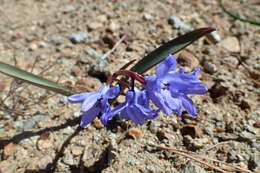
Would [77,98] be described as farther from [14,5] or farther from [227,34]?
[14,5]

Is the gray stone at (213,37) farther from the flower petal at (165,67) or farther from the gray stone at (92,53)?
the flower petal at (165,67)

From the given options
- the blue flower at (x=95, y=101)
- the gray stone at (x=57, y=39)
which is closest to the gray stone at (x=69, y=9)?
the gray stone at (x=57, y=39)

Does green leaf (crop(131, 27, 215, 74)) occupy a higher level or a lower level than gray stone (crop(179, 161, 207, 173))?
higher

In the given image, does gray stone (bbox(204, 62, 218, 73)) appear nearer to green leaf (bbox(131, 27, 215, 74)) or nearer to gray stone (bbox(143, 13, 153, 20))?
green leaf (bbox(131, 27, 215, 74))

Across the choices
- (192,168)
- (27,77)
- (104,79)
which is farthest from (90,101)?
(104,79)

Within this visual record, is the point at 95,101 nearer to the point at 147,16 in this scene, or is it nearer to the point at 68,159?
the point at 68,159

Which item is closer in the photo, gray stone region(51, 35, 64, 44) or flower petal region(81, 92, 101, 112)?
flower petal region(81, 92, 101, 112)

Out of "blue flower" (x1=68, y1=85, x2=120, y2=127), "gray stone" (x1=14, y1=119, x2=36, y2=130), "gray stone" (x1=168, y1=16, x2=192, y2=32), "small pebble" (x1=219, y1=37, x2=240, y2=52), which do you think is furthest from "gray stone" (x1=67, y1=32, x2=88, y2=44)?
"blue flower" (x1=68, y1=85, x2=120, y2=127)
